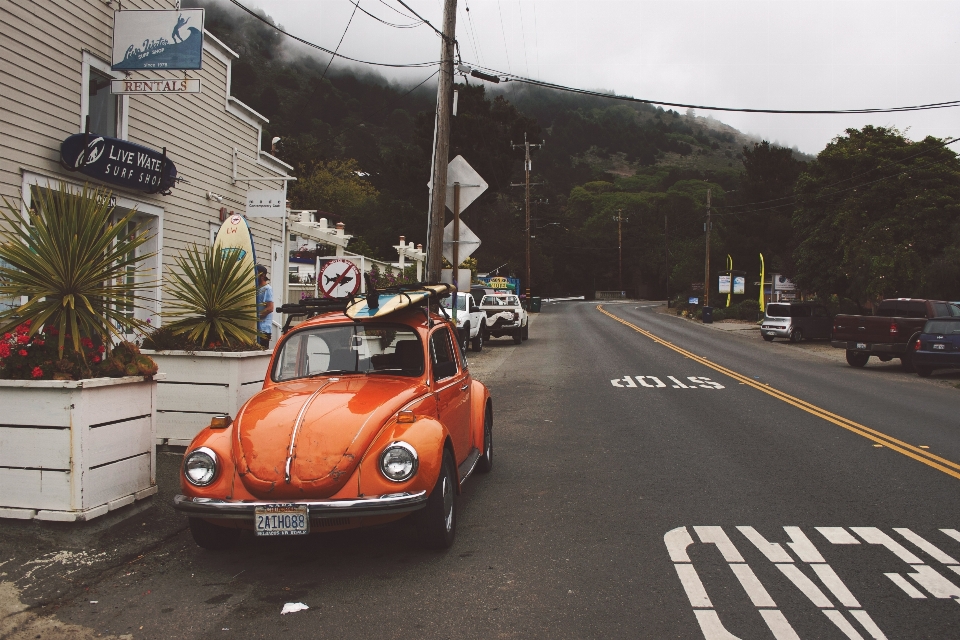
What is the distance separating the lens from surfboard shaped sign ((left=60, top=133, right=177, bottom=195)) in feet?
36.1

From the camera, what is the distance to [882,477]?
24.8 feet

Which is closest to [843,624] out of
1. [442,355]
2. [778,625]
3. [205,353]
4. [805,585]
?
[778,625]

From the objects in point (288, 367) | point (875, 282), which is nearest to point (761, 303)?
point (875, 282)

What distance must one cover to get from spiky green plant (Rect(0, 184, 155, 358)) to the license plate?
2137 millimetres

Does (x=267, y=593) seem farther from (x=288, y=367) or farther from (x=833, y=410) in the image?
(x=833, y=410)

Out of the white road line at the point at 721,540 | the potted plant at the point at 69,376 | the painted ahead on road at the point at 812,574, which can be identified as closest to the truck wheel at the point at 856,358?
the painted ahead on road at the point at 812,574

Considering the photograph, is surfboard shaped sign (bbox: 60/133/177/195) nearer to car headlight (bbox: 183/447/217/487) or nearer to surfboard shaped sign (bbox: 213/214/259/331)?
surfboard shaped sign (bbox: 213/214/259/331)

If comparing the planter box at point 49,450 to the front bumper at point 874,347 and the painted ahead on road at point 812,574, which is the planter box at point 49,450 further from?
the front bumper at point 874,347

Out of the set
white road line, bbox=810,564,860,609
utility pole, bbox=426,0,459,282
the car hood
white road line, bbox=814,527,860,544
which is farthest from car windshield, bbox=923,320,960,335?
the car hood

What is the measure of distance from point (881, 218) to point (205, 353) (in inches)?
1302

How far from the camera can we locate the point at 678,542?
5461 millimetres

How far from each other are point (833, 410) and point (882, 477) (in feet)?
16.7

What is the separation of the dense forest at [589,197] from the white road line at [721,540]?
1210 cm

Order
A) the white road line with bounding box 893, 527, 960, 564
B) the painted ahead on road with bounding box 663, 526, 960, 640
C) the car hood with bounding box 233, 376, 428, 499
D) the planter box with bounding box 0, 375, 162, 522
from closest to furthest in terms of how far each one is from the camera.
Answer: the painted ahead on road with bounding box 663, 526, 960, 640 < the car hood with bounding box 233, 376, 428, 499 < the white road line with bounding box 893, 527, 960, 564 < the planter box with bounding box 0, 375, 162, 522
